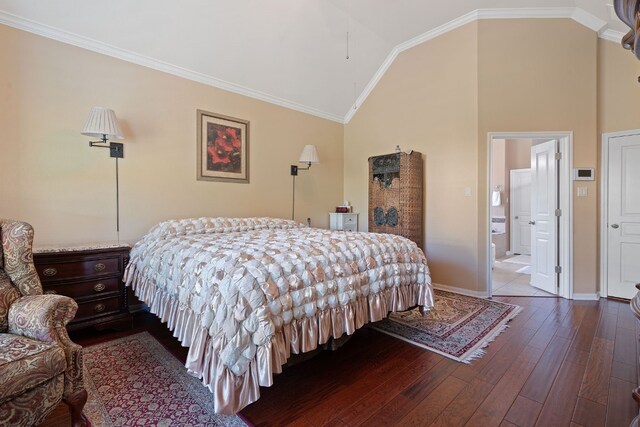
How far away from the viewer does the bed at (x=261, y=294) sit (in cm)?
138

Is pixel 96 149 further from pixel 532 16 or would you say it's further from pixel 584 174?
pixel 584 174

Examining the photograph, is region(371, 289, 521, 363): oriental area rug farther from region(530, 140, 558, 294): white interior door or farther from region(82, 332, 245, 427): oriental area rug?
region(82, 332, 245, 427): oriental area rug

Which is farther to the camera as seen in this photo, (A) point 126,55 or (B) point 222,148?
(B) point 222,148

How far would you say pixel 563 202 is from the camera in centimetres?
361

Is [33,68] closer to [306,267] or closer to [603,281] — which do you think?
[306,267]

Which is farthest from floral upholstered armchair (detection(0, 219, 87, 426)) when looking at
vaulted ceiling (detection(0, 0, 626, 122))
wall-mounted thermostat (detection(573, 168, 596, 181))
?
wall-mounted thermostat (detection(573, 168, 596, 181))

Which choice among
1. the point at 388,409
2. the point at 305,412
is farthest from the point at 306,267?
the point at 388,409

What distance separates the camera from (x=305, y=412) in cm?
160

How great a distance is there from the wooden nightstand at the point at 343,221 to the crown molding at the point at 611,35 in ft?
12.3

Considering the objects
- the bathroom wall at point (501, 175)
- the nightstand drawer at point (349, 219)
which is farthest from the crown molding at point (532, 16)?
the bathroom wall at point (501, 175)

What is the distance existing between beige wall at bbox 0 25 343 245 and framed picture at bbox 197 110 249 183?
0.09 m

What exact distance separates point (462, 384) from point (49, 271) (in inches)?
119

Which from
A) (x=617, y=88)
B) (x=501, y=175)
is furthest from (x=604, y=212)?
(x=501, y=175)

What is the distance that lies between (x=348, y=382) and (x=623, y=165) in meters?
3.99
